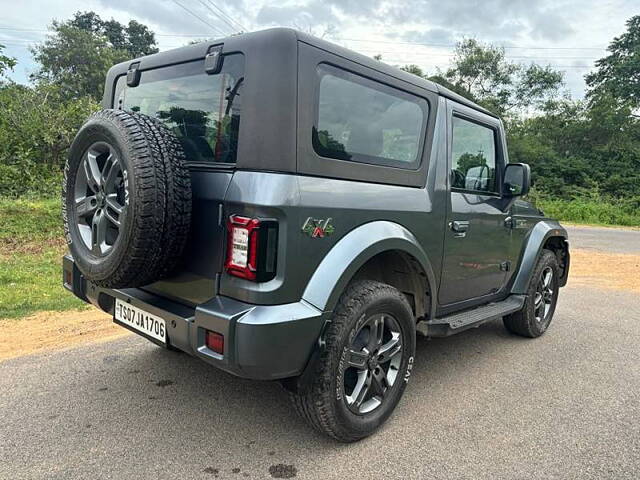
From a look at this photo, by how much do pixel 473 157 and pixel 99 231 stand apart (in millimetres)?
2568

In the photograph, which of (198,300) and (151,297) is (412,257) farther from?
(151,297)

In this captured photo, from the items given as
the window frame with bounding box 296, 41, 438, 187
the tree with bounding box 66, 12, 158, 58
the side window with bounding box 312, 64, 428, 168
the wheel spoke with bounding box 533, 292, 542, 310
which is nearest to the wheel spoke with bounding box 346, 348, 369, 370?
the window frame with bounding box 296, 41, 438, 187

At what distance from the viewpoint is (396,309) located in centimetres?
262

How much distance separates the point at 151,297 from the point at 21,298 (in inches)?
130

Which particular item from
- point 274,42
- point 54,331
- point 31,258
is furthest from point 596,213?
point 274,42

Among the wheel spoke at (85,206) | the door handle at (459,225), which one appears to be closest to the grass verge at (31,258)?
the wheel spoke at (85,206)

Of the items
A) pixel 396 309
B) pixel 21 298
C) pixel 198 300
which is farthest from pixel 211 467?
pixel 21 298

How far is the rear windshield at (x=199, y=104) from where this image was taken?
2.29 m

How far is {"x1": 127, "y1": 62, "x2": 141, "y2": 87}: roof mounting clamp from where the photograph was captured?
9.57ft

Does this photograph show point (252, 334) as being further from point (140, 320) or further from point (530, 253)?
point (530, 253)

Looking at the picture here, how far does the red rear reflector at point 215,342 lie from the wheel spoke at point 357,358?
660mm

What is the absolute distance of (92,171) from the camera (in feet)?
7.79

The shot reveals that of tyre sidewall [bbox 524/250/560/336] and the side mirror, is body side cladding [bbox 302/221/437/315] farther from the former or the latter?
tyre sidewall [bbox 524/250/560/336]

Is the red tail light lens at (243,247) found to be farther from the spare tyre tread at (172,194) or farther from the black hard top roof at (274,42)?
the black hard top roof at (274,42)
